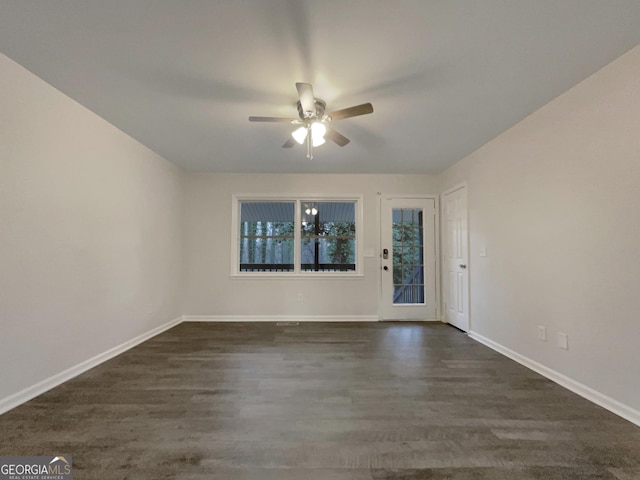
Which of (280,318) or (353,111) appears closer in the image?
(353,111)

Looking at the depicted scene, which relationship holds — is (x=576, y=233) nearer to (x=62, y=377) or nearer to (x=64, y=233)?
(x=64, y=233)

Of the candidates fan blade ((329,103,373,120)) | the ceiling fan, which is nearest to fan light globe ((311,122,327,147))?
the ceiling fan

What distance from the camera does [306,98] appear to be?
2035mm

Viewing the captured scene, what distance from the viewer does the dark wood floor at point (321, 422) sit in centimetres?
143

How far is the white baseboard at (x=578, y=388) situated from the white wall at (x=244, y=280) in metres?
1.96

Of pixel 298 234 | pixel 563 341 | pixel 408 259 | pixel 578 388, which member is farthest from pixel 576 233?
pixel 298 234

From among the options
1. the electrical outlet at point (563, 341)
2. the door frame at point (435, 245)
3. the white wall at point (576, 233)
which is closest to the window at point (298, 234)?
the door frame at point (435, 245)

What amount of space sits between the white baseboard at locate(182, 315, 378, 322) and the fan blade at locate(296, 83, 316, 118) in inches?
122

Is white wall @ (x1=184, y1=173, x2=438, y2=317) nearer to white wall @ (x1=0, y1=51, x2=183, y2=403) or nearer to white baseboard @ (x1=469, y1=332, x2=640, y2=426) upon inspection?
white wall @ (x1=0, y1=51, x2=183, y2=403)

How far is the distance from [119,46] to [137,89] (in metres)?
0.50

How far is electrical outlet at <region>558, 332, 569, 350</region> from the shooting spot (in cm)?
229

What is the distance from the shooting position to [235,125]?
9.37 ft

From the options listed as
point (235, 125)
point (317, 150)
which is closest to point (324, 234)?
point (317, 150)

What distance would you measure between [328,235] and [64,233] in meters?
3.26
